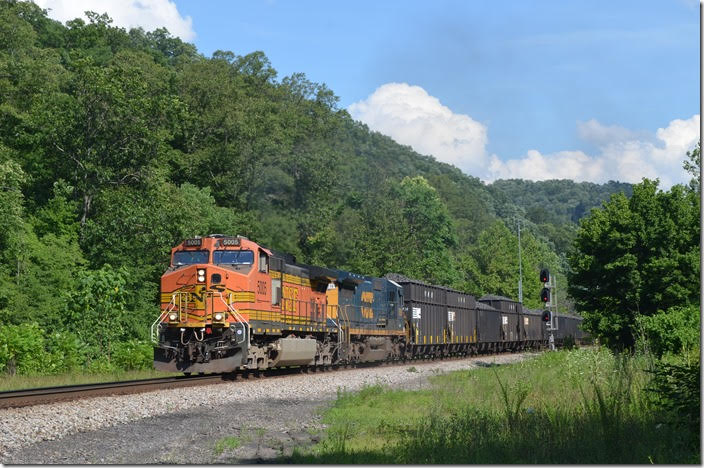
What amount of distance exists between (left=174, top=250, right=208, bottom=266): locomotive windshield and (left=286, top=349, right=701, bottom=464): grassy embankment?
8.31 meters

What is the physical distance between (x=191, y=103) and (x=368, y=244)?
22.8 m

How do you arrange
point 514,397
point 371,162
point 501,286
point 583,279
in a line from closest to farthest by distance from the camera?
1. point 514,397
2. point 583,279
3. point 501,286
4. point 371,162

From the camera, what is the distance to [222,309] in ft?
77.9

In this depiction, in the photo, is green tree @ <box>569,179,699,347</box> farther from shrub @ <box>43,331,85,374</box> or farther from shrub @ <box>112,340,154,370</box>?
shrub @ <box>43,331,85,374</box>

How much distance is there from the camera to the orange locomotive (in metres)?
23.6

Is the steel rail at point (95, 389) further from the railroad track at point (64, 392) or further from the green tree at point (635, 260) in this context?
the green tree at point (635, 260)

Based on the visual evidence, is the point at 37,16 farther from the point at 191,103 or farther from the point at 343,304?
the point at 343,304

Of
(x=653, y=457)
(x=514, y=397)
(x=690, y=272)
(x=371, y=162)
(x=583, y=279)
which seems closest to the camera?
(x=653, y=457)

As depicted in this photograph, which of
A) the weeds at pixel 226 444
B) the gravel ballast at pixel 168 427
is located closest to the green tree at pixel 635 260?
the gravel ballast at pixel 168 427

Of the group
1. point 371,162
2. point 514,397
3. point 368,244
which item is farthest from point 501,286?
point 514,397

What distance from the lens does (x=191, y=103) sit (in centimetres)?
7600

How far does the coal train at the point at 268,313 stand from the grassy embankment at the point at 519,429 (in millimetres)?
6611

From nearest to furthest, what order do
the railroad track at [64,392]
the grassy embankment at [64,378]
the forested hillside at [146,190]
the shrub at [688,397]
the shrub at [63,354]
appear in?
the shrub at [688,397] → the railroad track at [64,392] → the grassy embankment at [64,378] → the shrub at [63,354] → the forested hillside at [146,190]

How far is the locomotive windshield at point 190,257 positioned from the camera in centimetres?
2484
